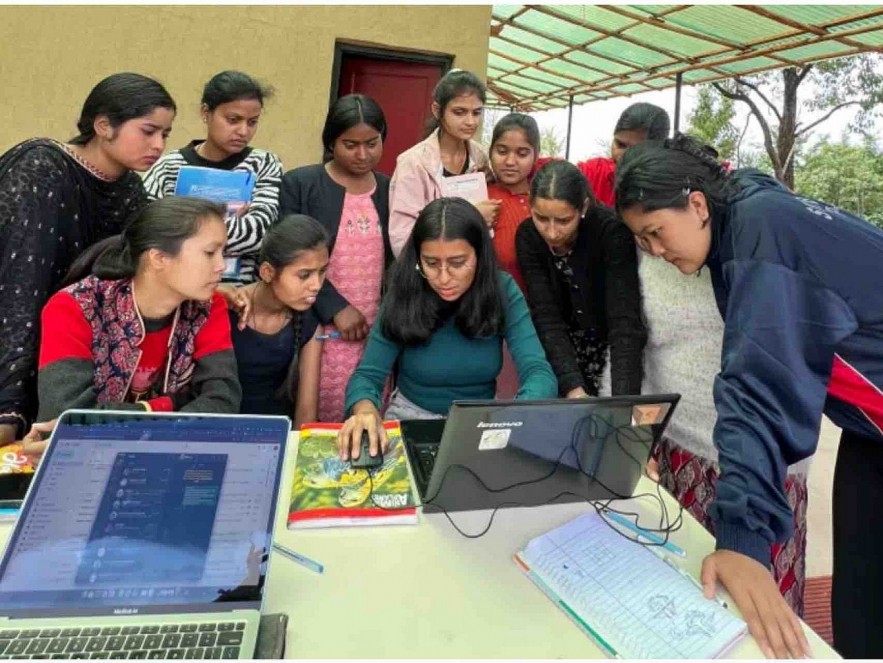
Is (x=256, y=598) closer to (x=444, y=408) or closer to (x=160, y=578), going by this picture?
(x=160, y=578)

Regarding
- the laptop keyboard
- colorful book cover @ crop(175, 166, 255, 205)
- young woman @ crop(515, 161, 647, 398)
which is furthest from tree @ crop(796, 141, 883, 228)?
the laptop keyboard

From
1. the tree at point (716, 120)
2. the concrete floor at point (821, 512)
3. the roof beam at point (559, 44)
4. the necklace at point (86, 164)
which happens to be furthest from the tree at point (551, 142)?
the necklace at point (86, 164)

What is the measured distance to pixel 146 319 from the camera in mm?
1482

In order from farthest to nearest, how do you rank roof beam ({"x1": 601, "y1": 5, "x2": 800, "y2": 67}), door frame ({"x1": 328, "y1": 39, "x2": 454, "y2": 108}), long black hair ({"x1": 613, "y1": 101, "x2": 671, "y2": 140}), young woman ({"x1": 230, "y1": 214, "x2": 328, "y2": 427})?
1. roof beam ({"x1": 601, "y1": 5, "x2": 800, "y2": 67})
2. door frame ({"x1": 328, "y1": 39, "x2": 454, "y2": 108})
3. long black hair ({"x1": 613, "y1": 101, "x2": 671, "y2": 140})
4. young woman ({"x1": 230, "y1": 214, "x2": 328, "y2": 427})

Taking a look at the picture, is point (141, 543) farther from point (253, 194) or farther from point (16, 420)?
point (253, 194)

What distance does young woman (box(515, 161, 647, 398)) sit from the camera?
1597mm

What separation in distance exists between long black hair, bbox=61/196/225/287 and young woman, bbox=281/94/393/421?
0.57 meters

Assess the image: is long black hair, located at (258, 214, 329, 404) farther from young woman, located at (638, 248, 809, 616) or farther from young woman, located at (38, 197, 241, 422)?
young woman, located at (638, 248, 809, 616)

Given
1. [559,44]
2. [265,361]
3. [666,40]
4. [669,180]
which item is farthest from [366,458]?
[559,44]

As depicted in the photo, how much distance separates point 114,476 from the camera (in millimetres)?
842

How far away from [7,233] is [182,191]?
0.53 metres

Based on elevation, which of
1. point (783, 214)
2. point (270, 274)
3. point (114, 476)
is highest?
point (783, 214)

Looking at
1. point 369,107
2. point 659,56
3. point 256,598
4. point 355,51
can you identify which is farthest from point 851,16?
point 256,598

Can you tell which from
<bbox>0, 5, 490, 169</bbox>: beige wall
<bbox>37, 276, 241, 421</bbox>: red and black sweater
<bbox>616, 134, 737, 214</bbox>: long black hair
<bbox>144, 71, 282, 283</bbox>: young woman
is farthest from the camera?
<bbox>0, 5, 490, 169</bbox>: beige wall
